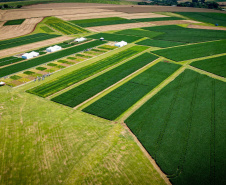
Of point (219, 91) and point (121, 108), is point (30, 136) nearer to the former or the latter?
point (121, 108)

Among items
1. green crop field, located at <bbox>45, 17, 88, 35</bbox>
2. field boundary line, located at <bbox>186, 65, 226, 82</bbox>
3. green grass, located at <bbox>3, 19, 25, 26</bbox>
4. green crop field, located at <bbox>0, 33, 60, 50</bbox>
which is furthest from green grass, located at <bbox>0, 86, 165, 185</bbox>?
green grass, located at <bbox>3, 19, 25, 26</bbox>

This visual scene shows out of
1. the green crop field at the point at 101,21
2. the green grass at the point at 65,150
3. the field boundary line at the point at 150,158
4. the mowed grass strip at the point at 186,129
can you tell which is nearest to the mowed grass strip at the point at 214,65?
the mowed grass strip at the point at 186,129

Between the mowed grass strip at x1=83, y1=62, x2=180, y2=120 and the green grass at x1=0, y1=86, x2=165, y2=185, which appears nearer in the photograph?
the green grass at x1=0, y1=86, x2=165, y2=185

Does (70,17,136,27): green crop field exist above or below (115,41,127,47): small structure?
above

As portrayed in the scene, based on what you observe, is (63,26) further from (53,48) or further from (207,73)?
(207,73)

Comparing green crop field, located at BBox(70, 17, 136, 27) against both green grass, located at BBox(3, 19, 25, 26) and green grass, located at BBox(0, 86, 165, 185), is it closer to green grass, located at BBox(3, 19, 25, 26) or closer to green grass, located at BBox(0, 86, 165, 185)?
green grass, located at BBox(3, 19, 25, 26)

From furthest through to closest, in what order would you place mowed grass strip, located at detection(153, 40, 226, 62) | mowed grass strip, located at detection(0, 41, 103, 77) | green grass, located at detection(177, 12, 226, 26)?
green grass, located at detection(177, 12, 226, 26), mowed grass strip, located at detection(153, 40, 226, 62), mowed grass strip, located at detection(0, 41, 103, 77)

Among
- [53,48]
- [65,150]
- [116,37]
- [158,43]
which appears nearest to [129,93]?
[65,150]

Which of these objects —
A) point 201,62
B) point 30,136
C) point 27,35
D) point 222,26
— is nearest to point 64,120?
point 30,136
